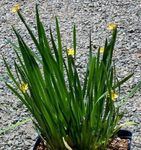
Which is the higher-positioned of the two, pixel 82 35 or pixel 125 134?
pixel 82 35

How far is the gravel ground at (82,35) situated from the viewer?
3.45 meters

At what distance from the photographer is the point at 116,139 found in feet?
9.98

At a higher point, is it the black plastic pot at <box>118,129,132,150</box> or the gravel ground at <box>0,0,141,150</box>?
the gravel ground at <box>0,0,141,150</box>

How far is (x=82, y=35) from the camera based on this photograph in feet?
15.4

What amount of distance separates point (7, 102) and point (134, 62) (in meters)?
1.13

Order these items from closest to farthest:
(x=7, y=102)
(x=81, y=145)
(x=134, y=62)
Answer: (x=81, y=145)
(x=7, y=102)
(x=134, y=62)

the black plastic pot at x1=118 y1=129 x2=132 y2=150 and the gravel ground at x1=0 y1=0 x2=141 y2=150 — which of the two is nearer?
the black plastic pot at x1=118 y1=129 x2=132 y2=150

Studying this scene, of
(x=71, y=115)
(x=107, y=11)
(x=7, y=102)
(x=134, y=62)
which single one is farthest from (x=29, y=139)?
(x=107, y=11)

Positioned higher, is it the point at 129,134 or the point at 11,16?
the point at 11,16

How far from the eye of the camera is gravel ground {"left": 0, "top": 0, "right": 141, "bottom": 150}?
3.45 m

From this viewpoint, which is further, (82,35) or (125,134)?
(82,35)

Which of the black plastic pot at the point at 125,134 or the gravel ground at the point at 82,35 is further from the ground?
the gravel ground at the point at 82,35

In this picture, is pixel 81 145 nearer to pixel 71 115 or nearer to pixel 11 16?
pixel 71 115

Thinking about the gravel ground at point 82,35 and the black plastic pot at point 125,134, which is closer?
the black plastic pot at point 125,134
